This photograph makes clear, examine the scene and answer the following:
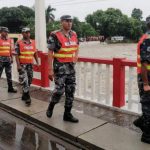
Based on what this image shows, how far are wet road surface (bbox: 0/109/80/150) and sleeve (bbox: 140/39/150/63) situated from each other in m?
1.71

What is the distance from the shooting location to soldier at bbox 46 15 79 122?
4836 mm

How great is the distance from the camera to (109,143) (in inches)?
169

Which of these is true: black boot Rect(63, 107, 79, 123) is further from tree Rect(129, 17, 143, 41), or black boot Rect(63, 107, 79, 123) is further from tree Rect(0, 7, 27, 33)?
tree Rect(129, 17, 143, 41)

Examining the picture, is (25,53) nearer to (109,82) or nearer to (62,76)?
(62,76)

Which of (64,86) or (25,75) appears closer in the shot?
(64,86)

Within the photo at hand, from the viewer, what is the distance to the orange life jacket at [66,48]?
4.83m

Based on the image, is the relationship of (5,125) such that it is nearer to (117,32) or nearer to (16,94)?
(16,94)

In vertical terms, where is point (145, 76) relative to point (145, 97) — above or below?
above

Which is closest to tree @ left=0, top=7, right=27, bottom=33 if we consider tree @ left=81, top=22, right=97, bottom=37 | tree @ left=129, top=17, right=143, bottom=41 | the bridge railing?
tree @ left=81, top=22, right=97, bottom=37

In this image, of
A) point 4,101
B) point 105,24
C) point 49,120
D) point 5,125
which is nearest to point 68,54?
point 49,120

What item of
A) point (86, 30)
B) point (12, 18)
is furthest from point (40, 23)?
point (86, 30)

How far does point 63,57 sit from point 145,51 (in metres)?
1.60

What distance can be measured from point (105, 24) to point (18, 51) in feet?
282

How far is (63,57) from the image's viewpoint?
194 inches
